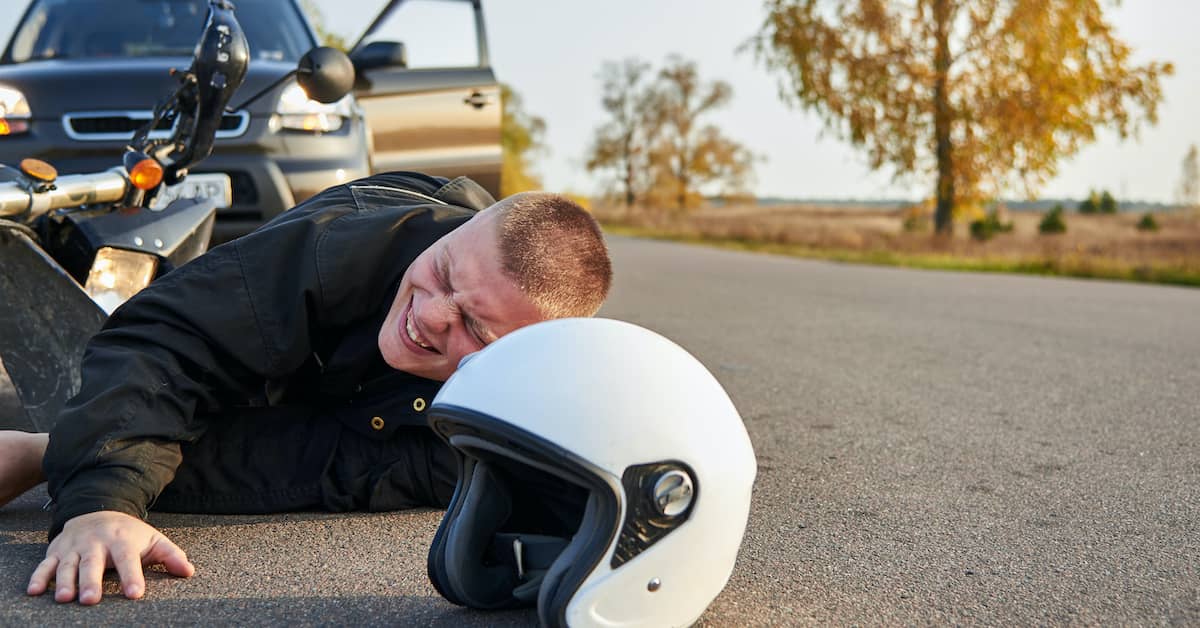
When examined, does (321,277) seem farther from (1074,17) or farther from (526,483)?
(1074,17)

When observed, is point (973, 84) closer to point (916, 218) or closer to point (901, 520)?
point (916, 218)

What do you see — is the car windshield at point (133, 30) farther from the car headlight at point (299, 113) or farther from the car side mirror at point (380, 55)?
the car headlight at point (299, 113)

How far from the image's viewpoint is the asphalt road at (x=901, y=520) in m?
2.13

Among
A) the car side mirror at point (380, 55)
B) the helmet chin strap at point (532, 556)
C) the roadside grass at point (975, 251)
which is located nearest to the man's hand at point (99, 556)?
the helmet chin strap at point (532, 556)

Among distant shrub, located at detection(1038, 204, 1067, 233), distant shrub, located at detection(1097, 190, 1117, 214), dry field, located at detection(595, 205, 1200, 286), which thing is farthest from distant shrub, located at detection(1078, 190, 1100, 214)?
dry field, located at detection(595, 205, 1200, 286)

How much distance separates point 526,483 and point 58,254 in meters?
2.28

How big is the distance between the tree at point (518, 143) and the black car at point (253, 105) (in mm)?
38116

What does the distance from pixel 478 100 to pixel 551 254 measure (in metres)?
5.27

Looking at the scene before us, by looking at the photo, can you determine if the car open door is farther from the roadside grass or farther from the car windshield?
the roadside grass

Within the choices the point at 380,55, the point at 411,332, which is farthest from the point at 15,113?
the point at 411,332

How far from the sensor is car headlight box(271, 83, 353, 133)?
19.9ft

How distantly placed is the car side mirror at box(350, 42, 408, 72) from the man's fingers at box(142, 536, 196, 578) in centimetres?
467

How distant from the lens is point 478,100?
7367 mm

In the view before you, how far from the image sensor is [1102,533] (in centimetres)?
272
